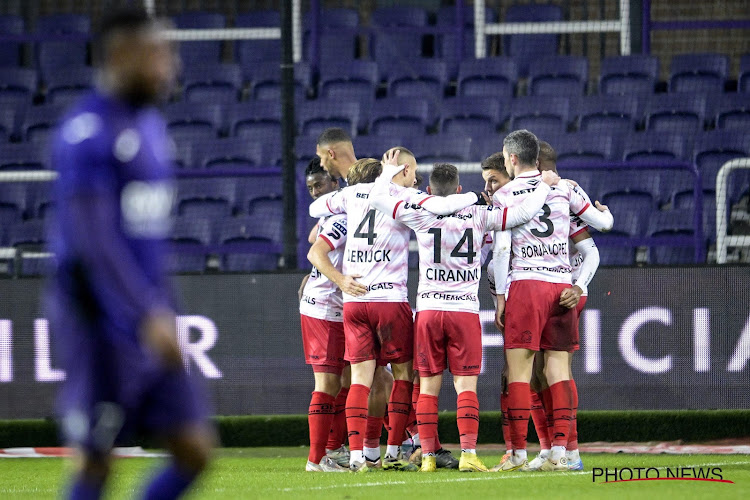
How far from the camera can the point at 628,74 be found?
13453 millimetres

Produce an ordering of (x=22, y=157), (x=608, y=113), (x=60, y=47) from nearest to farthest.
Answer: (x=608, y=113) < (x=22, y=157) < (x=60, y=47)

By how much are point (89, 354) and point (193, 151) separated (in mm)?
9930

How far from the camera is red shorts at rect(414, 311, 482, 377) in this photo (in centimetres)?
688

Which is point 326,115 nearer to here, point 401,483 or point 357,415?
point 357,415

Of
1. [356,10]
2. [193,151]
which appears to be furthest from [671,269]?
[356,10]

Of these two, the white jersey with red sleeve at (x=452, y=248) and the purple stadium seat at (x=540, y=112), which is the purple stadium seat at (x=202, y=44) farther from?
the white jersey with red sleeve at (x=452, y=248)

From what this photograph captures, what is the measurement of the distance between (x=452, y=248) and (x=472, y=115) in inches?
247

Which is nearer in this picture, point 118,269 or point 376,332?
point 118,269

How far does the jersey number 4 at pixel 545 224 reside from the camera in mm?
7012

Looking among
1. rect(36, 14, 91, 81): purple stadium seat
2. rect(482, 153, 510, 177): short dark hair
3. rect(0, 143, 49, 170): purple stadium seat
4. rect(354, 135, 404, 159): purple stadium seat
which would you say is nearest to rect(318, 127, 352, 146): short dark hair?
rect(482, 153, 510, 177): short dark hair

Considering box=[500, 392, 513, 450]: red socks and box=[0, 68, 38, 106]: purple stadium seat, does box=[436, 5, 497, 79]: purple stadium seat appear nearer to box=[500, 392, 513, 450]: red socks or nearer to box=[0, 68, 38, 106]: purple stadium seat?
box=[0, 68, 38, 106]: purple stadium seat

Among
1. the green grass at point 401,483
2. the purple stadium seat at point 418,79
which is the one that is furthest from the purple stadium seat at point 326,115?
the green grass at point 401,483

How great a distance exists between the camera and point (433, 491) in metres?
5.79

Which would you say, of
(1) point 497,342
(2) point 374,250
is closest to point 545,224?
(2) point 374,250
